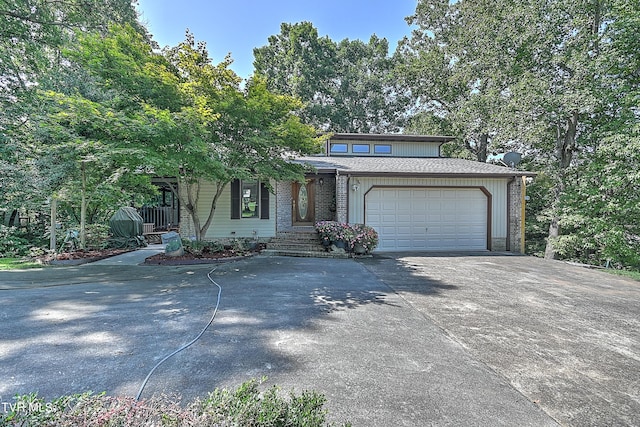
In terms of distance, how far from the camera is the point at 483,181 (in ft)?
37.0

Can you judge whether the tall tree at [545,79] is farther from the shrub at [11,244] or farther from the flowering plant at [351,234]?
the shrub at [11,244]

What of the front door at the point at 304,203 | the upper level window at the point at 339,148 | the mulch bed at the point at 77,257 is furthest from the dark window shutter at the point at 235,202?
the upper level window at the point at 339,148

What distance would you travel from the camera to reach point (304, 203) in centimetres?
1370

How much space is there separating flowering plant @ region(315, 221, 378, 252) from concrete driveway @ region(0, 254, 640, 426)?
327 cm

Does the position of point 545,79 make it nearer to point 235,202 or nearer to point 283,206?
point 283,206

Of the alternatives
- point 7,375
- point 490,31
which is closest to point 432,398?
point 7,375

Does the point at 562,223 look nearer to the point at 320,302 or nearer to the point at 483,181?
the point at 483,181

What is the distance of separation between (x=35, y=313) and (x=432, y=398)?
5251mm

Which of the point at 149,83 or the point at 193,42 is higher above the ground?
the point at 193,42

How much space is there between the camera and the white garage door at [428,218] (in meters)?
11.1

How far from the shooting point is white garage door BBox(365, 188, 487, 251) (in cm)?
1110

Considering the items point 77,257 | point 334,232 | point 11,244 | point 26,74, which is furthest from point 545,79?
point 11,244

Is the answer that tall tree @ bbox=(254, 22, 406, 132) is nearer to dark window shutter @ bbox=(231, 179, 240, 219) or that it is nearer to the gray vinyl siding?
dark window shutter @ bbox=(231, 179, 240, 219)

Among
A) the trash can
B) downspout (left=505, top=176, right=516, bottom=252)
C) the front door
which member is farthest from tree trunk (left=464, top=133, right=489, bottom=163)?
the trash can
